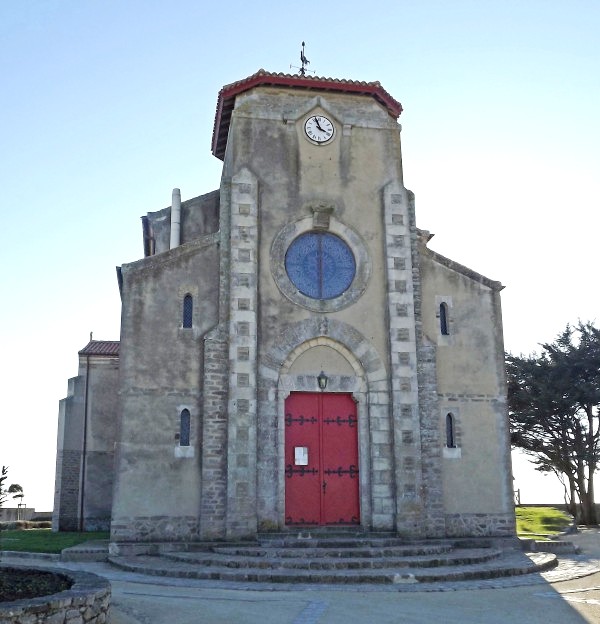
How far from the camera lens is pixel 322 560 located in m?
14.2

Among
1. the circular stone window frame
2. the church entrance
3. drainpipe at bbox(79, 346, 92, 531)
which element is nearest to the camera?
the church entrance

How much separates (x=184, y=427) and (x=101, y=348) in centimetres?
831

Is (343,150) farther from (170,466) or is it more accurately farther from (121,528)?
(121,528)

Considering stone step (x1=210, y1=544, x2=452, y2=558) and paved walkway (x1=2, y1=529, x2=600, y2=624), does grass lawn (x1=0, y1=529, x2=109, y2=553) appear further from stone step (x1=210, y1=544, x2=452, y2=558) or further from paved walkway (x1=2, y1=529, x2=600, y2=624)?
stone step (x1=210, y1=544, x2=452, y2=558)

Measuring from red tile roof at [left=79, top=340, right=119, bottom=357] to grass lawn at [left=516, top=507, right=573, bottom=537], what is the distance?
13579 mm

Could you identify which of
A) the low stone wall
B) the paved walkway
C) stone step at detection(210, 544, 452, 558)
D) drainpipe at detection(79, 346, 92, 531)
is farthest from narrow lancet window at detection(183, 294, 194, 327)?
the low stone wall

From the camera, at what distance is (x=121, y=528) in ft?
54.0

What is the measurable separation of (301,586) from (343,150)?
37.5 ft

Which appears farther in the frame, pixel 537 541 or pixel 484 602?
pixel 537 541

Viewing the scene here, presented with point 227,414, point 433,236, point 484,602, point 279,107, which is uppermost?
point 279,107

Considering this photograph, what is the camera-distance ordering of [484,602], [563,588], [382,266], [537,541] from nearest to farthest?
[484,602] < [563,588] < [537,541] < [382,266]

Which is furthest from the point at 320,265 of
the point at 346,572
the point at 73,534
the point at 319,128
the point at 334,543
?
the point at 73,534

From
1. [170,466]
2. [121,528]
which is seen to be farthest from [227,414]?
[121,528]

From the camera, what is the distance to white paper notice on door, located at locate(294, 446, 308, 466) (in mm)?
17516
